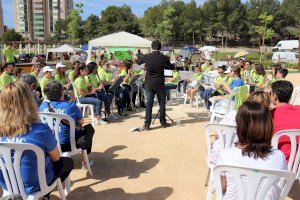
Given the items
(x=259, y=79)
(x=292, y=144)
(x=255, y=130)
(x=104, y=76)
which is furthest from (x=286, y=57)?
(x=255, y=130)

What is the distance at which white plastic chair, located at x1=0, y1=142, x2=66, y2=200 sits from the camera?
2.82 metres

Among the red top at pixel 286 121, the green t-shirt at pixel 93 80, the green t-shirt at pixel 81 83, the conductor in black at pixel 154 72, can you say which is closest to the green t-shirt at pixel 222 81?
the conductor in black at pixel 154 72

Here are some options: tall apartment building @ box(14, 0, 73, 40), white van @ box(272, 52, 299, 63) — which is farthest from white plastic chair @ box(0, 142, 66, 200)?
tall apartment building @ box(14, 0, 73, 40)

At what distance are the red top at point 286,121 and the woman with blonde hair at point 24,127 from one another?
215cm

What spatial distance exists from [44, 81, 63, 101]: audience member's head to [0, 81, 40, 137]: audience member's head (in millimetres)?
1386

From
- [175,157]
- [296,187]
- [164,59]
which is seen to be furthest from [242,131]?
[164,59]

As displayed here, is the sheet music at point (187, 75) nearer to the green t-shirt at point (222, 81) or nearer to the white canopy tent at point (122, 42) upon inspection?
the green t-shirt at point (222, 81)

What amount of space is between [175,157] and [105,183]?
1.41 meters

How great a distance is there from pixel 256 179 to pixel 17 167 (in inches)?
75.5

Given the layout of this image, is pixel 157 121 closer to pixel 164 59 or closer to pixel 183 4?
pixel 164 59

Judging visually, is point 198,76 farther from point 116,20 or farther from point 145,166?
point 116,20

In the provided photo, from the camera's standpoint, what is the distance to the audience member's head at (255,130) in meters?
2.37

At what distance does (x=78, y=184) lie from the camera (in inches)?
172

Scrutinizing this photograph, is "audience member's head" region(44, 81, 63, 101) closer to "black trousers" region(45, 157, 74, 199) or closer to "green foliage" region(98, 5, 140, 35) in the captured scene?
"black trousers" region(45, 157, 74, 199)
